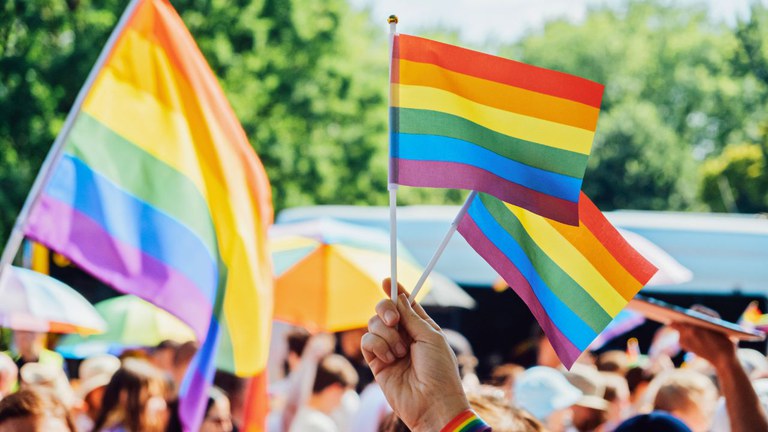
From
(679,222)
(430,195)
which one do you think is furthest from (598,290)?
(430,195)

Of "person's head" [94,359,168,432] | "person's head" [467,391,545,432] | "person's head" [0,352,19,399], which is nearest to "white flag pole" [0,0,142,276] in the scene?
"person's head" [94,359,168,432]

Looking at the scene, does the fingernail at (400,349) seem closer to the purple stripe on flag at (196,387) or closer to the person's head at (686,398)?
the purple stripe on flag at (196,387)

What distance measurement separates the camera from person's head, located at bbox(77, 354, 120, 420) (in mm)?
5262

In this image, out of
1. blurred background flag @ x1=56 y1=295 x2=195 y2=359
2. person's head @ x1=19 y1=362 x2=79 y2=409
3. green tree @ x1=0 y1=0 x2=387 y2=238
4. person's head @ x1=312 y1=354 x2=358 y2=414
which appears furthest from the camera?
green tree @ x1=0 y1=0 x2=387 y2=238

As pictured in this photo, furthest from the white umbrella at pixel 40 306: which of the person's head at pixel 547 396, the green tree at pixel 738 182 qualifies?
the green tree at pixel 738 182

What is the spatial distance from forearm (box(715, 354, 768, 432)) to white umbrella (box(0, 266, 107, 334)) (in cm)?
327

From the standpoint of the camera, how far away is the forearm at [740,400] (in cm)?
320

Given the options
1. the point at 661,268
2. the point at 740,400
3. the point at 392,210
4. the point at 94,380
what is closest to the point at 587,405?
the point at 661,268

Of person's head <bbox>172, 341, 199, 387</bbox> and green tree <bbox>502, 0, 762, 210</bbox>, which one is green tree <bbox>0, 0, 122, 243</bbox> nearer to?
person's head <bbox>172, 341, 199, 387</bbox>

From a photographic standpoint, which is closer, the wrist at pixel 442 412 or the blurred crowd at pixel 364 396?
the wrist at pixel 442 412

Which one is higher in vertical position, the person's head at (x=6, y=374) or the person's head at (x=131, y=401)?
the person's head at (x=131, y=401)

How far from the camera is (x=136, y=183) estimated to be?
410 centimetres

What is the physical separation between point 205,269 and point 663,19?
5179 centimetres

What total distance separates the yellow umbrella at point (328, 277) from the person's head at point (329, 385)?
837mm
